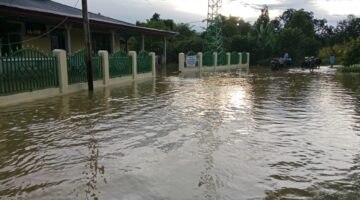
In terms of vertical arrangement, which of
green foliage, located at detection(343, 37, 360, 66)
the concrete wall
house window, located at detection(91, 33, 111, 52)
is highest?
house window, located at detection(91, 33, 111, 52)

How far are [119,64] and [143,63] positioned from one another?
3.58 m

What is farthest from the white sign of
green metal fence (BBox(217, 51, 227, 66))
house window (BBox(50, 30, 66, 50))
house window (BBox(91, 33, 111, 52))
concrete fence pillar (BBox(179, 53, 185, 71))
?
house window (BBox(50, 30, 66, 50))

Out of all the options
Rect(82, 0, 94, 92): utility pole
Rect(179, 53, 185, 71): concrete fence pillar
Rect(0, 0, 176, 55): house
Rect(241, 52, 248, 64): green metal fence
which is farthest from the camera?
Rect(241, 52, 248, 64): green metal fence

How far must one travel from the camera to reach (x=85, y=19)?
15836 millimetres

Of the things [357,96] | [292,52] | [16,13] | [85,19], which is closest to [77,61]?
[85,19]

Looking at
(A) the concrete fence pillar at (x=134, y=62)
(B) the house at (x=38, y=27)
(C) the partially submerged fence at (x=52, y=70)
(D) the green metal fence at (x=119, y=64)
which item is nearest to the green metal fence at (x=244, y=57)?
(B) the house at (x=38, y=27)

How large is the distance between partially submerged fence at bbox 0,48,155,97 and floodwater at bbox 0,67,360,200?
4.31 feet

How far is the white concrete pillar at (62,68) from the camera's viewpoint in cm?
1495

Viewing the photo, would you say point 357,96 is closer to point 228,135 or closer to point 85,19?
point 228,135

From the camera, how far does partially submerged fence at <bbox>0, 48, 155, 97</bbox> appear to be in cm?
1259

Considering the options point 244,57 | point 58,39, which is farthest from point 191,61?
point 244,57

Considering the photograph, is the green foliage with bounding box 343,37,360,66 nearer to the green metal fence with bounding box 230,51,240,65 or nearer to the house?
the green metal fence with bounding box 230,51,240,65

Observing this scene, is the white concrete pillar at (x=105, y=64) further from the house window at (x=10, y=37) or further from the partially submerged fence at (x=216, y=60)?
the partially submerged fence at (x=216, y=60)

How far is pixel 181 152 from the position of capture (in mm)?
6793
